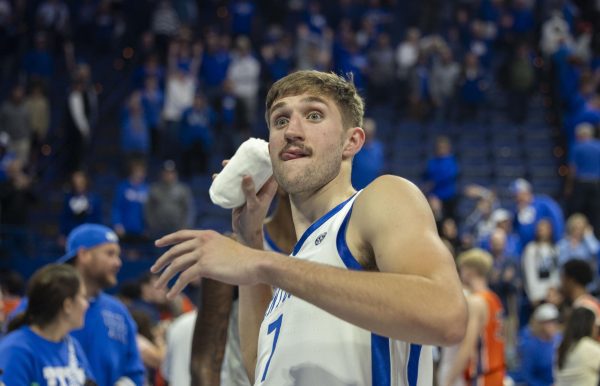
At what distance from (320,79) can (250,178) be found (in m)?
0.47

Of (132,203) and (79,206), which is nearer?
(79,206)

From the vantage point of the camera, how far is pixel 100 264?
6.76 metres

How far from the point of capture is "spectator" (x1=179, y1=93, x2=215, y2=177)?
1755 centimetres

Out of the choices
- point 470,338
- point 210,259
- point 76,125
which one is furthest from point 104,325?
point 76,125

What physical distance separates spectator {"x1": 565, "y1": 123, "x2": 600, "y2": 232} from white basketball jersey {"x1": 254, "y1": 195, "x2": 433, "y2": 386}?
43.3 feet

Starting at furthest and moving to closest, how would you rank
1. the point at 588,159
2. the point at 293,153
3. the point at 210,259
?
the point at 588,159, the point at 293,153, the point at 210,259

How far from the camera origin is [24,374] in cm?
525

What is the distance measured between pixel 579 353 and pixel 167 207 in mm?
8700

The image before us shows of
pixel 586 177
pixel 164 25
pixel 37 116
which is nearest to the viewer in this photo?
pixel 586 177

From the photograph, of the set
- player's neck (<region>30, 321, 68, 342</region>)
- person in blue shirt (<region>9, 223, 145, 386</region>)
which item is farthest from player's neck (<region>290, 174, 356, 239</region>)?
person in blue shirt (<region>9, 223, 145, 386</region>)

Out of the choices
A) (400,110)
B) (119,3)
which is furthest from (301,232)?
(119,3)

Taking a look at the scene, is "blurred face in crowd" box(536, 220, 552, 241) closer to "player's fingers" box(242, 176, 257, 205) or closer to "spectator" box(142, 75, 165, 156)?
"spectator" box(142, 75, 165, 156)

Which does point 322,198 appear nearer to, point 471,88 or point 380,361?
point 380,361

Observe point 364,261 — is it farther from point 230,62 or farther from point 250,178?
point 230,62
